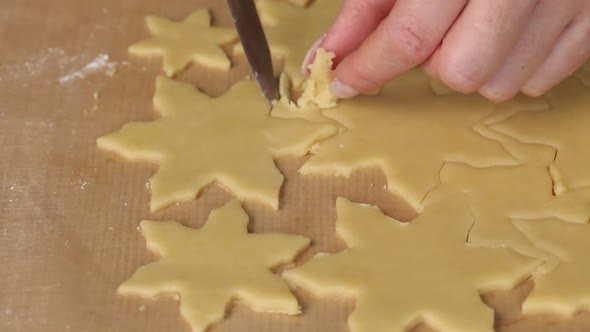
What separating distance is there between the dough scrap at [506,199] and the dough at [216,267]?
0.23 m

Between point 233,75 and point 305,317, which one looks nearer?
point 305,317

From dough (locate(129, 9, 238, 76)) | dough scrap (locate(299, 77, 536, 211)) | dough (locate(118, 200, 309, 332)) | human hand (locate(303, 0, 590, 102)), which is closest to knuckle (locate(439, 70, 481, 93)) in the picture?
human hand (locate(303, 0, 590, 102))

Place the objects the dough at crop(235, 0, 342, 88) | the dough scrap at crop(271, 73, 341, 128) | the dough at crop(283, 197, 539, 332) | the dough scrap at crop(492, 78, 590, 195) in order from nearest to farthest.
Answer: the dough at crop(283, 197, 539, 332), the dough scrap at crop(492, 78, 590, 195), the dough scrap at crop(271, 73, 341, 128), the dough at crop(235, 0, 342, 88)

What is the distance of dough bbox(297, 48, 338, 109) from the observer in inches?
46.6

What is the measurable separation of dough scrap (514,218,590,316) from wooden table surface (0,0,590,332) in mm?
17

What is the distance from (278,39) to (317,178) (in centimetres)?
31

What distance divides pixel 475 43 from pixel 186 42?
0.55 meters

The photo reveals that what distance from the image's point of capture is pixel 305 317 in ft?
3.33

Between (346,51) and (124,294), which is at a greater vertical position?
(346,51)

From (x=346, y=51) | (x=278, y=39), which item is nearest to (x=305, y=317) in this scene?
(x=346, y=51)

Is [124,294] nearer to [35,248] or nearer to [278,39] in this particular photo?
[35,248]

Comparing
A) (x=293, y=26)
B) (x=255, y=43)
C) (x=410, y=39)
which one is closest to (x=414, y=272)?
(x=410, y=39)

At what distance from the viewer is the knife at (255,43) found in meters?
1.19

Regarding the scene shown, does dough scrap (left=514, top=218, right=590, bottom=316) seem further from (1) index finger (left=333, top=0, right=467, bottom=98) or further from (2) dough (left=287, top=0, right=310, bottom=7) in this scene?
(2) dough (left=287, top=0, right=310, bottom=7)
